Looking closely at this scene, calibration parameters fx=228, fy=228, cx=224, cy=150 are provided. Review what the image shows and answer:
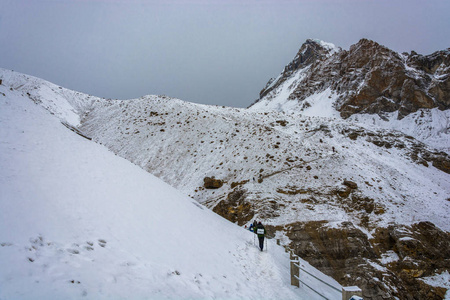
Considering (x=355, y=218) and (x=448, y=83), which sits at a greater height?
(x=448, y=83)

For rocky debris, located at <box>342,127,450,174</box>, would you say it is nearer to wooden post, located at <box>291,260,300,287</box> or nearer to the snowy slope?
the snowy slope

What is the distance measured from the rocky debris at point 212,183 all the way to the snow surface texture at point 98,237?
1358 cm

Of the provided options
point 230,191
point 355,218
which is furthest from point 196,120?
point 355,218

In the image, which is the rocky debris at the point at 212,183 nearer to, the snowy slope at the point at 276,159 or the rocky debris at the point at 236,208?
the snowy slope at the point at 276,159

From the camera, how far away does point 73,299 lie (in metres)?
4.47

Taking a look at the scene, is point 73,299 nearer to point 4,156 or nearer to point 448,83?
point 4,156

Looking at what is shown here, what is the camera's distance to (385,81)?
183 feet

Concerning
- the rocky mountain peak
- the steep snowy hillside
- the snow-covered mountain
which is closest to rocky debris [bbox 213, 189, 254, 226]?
the snow-covered mountain

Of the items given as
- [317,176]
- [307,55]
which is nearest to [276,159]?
[317,176]

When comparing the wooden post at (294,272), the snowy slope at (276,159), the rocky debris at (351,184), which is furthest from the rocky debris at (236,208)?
the wooden post at (294,272)

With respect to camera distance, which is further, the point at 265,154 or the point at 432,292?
the point at 265,154

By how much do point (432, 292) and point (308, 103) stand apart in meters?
54.2

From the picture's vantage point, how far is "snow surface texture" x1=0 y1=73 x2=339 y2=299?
5051 millimetres

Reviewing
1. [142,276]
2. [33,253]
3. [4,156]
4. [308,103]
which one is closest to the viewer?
[33,253]
